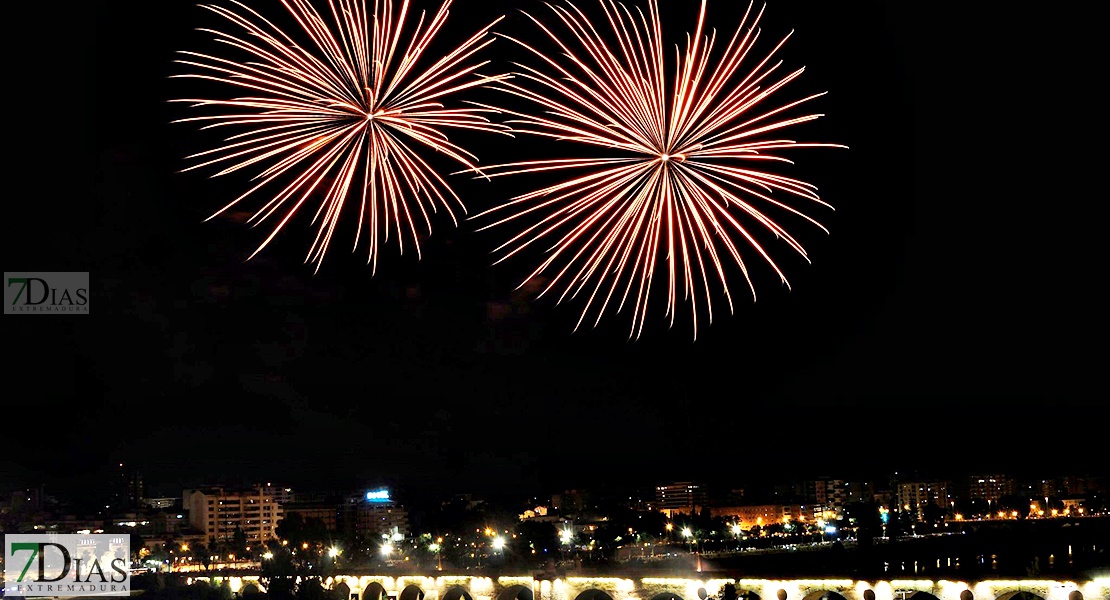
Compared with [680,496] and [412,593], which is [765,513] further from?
[412,593]

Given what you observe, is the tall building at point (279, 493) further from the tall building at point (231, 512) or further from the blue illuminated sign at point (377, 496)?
the blue illuminated sign at point (377, 496)

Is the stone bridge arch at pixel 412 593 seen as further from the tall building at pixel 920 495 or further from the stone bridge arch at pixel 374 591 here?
the tall building at pixel 920 495

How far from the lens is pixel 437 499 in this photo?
389ft

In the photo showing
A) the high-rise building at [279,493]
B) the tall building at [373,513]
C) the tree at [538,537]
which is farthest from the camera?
the high-rise building at [279,493]

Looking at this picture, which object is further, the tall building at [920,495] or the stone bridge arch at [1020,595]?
the tall building at [920,495]

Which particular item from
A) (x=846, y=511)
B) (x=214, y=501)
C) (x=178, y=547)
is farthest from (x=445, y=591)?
(x=846, y=511)

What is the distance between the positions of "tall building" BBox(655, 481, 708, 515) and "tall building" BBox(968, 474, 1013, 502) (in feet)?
105

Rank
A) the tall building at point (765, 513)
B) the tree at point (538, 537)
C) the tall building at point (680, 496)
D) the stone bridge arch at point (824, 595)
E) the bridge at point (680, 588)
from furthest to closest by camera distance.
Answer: the tall building at point (680, 496), the tall building at point (765, 513), the tree at point (538, 537), the stone bridge arch at point (824, 595), the bridge at point (680, 588)

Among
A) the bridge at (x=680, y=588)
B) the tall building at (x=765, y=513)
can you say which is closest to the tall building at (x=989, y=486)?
the tall building at (x=765, y=513)

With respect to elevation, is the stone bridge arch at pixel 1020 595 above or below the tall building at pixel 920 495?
above

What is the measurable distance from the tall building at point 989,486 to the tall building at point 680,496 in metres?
32.1

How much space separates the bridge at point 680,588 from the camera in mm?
25312


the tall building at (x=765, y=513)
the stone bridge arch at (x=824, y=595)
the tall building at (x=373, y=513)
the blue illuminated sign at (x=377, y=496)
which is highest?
the blue illuminated sign at (x=377, y=496)

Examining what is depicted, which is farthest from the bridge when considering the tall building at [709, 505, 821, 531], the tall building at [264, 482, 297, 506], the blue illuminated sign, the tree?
the tall building at [709, 505, 821, 531]
